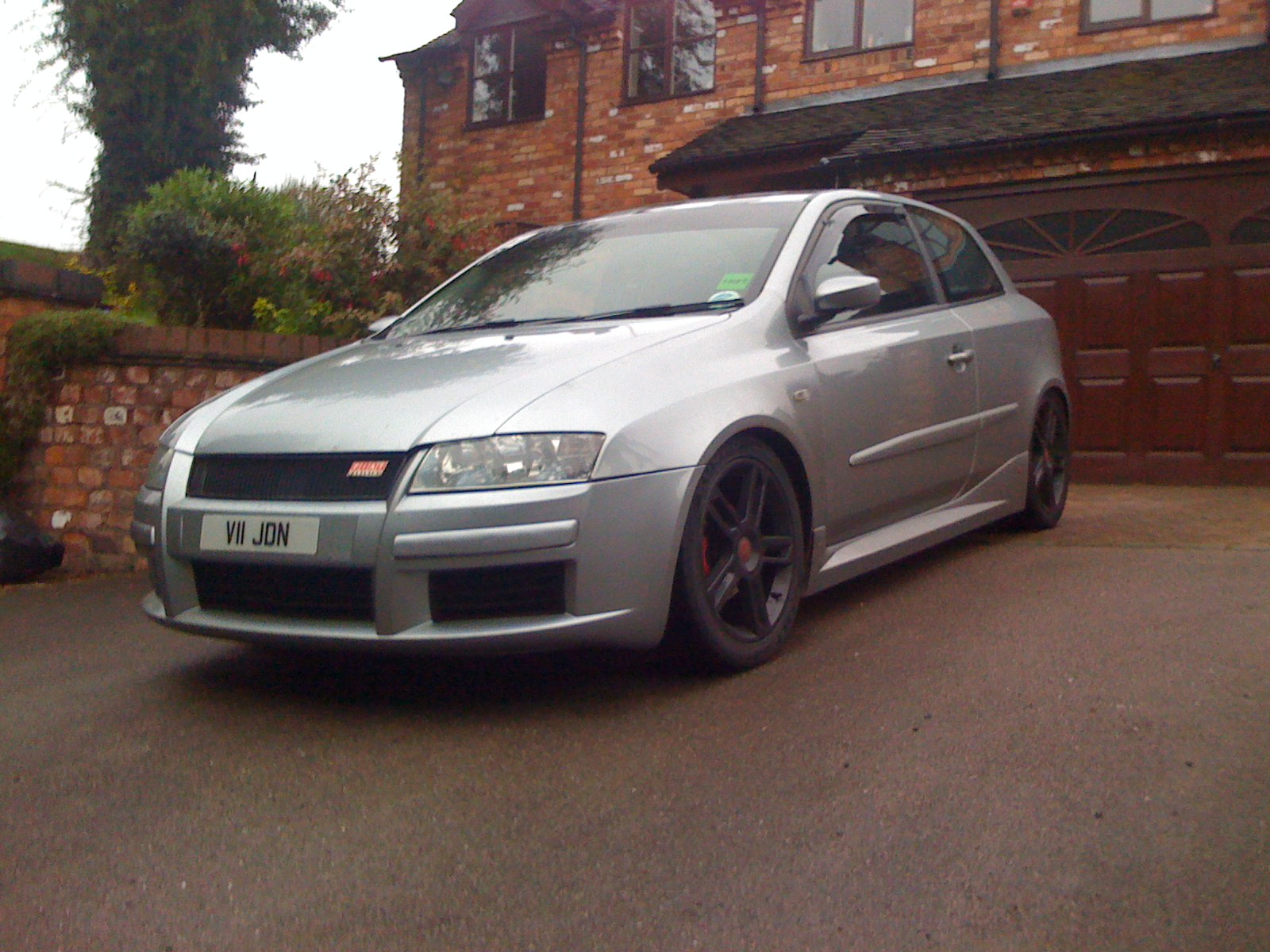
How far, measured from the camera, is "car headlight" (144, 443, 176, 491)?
390 centimetres

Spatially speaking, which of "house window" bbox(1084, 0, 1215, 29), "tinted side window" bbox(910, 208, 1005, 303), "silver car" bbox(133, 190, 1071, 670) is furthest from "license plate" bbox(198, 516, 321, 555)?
"house window" bbox(1084, 0, 1215, 29)

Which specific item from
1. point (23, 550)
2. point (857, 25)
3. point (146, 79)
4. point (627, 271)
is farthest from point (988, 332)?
point (146, 79)

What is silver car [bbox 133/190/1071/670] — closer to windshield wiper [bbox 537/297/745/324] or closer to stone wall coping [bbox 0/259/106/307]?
windshield wiper [bbox 537/297/745/324]

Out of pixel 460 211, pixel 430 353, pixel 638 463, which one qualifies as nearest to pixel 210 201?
pixel 460 211

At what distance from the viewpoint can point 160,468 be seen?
13.0 ft

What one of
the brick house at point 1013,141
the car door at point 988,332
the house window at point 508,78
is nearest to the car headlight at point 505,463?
the car door at point 988,332

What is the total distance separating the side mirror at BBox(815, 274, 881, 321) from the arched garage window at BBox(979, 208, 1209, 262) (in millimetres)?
7200

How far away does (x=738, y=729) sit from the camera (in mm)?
3355

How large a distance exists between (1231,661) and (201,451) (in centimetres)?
316

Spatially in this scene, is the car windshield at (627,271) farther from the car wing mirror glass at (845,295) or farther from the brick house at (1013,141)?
the brick house at (1013,141)

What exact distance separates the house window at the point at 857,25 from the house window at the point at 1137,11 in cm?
191

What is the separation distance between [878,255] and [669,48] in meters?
11.5

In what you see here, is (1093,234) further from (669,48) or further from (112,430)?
(112,430)

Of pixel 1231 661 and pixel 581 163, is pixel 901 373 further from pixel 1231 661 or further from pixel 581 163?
pixel 581 163
